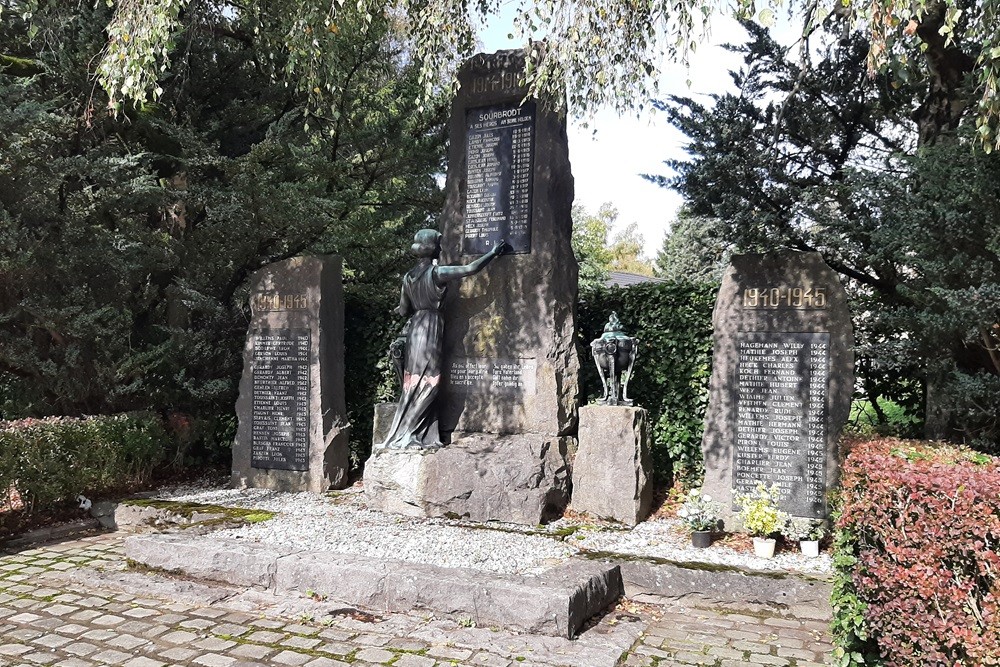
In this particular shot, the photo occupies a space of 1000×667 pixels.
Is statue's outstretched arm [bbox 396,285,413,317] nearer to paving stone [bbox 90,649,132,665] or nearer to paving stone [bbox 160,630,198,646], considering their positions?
paving stone [bbox 160,630,198,646]

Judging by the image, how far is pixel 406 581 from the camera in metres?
4.83

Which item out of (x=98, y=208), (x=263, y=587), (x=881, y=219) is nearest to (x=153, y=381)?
(x=98, y=208)

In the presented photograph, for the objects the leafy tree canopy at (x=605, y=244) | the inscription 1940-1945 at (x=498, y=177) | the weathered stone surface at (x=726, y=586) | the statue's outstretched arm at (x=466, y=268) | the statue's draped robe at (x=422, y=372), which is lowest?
the weathered stone surface at (x=726, y=586)

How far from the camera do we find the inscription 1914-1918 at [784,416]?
6449 millimetres

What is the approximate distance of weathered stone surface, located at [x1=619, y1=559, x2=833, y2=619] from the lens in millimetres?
4984

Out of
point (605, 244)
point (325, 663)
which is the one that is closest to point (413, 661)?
point (325, 663)

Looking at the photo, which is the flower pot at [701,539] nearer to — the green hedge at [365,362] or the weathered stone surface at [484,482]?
the weathered stone surface at [484,482]

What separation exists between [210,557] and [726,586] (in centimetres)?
384

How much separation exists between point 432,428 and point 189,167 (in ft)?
18.3

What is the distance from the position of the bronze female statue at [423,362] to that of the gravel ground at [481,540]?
3.11 feet

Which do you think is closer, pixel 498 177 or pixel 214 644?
pixel 214 644

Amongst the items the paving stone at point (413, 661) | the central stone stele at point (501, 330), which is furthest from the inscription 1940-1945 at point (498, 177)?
the paving stone at point (413, 661)

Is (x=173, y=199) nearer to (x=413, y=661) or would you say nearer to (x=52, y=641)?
(x=52, y=641)

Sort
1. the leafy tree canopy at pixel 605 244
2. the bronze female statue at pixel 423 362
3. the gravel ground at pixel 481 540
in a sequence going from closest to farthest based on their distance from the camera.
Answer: the gravel ground at pixel 481 540 < the bronze female statue at pixel 423 362 < the leafy tree canopy at pixel 605 244
